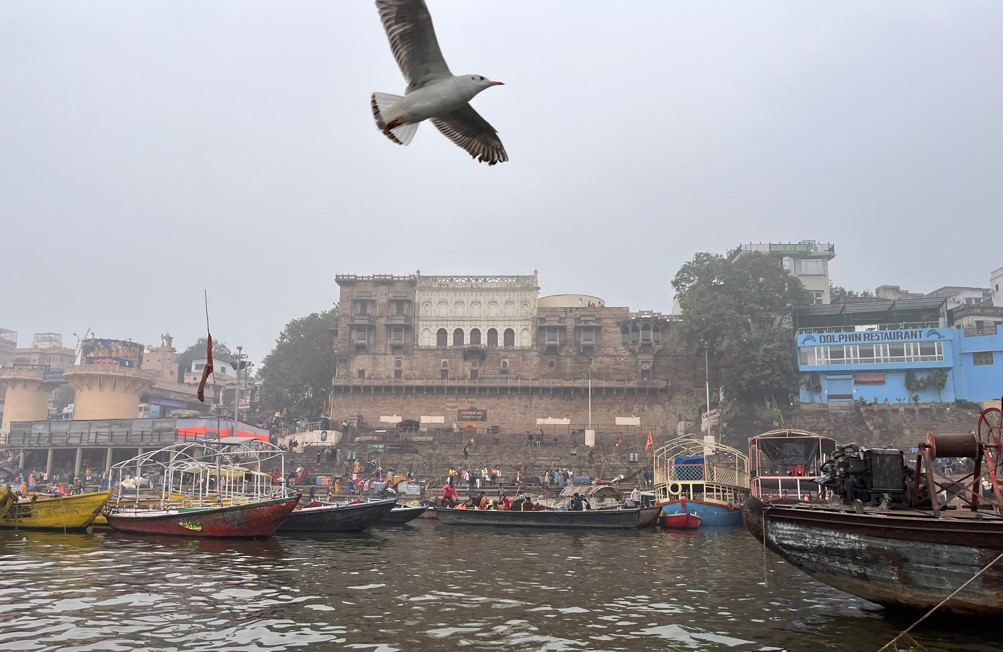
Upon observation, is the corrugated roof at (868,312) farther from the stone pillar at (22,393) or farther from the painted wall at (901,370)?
the stone pillar at (22,393)

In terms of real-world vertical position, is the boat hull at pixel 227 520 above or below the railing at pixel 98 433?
below

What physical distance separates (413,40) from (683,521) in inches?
915

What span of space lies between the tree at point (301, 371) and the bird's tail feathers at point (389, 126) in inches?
2246

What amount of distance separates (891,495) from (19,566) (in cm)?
1644

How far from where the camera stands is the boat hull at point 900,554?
931 cm

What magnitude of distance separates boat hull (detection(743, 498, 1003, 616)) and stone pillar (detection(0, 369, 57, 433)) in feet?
193

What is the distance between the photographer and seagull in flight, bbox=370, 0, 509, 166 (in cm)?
464

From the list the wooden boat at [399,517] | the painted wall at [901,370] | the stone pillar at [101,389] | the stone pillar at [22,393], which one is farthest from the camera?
the stone pillar at [22,393]

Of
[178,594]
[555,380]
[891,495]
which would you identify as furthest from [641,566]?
[555,380]

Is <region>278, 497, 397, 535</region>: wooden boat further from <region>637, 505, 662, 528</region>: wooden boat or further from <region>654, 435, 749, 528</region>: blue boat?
<region>654, 435, 749, 528</region>: blue boat

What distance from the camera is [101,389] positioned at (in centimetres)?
5253

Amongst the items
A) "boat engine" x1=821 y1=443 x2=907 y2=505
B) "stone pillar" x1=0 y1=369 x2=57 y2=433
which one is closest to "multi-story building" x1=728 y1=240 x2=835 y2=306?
"boat engine" x1=821 y1=443 x2=907 y2=505

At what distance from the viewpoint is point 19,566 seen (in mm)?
14672

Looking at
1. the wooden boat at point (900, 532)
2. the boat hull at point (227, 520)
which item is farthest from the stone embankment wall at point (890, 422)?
the wooden boat at point (900, 532)
